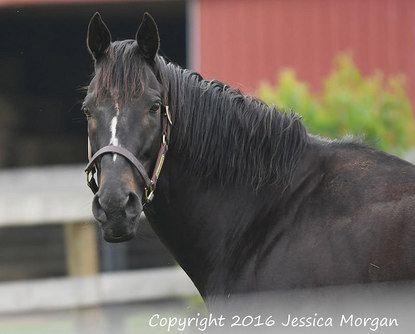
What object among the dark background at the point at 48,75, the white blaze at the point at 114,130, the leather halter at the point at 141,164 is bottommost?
the dark background at the point at 48,75

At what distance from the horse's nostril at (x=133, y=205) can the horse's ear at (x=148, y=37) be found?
0.61m

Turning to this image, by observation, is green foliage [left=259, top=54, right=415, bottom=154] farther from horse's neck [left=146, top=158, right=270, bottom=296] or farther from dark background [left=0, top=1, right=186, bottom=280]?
dark background [left=0, top=1, right=186, bottom=280]

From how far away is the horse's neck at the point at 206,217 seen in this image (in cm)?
390

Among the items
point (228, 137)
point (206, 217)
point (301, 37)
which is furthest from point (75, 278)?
point (301, 37)

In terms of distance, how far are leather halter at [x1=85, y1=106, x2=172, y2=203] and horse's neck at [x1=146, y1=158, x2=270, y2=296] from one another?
14 centimetres

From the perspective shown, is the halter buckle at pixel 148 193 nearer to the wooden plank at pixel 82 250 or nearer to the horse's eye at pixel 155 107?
the horse's eye at pixel 155 107

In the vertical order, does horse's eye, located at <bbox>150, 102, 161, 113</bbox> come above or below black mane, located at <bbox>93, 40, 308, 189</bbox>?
above

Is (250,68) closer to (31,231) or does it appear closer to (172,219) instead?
(31,231)

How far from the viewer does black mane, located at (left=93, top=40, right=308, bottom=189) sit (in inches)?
153

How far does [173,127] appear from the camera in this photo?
390cm

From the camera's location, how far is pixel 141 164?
3664 millimetres

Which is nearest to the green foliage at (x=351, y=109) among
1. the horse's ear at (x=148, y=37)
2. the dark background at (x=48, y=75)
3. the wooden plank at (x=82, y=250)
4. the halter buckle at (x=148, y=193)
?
the wooden plank at (x=82, y=250)

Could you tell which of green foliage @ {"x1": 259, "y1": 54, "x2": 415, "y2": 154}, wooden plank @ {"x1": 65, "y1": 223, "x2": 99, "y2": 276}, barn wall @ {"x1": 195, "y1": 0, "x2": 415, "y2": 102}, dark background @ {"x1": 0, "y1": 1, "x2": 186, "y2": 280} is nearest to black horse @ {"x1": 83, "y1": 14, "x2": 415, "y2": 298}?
wooden plank @ {"x1": 65, "y1": 223, "x2": 99, "y2": 276}

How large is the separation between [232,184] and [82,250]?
9.25 ft
